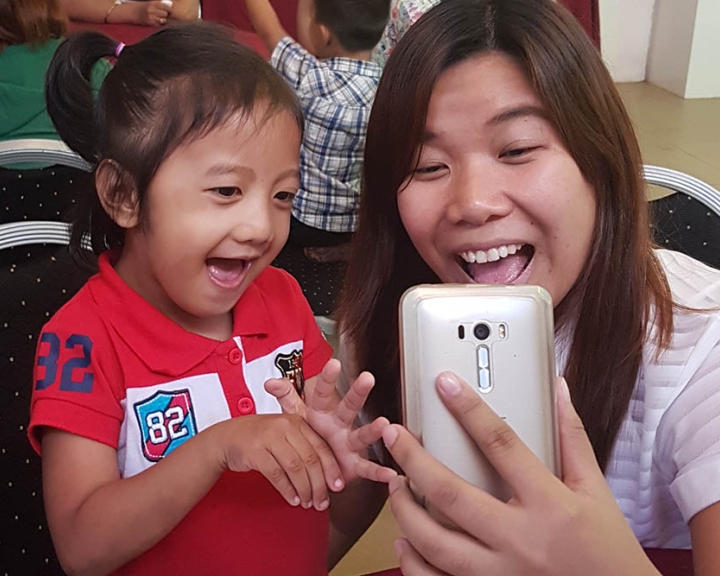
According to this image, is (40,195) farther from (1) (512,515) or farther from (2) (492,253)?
(1) (512,515)

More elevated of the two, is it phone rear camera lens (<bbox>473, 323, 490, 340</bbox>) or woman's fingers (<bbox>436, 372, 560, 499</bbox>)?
phone rear camera lens (<bbox>473, 323, 490, 340</bbox>)

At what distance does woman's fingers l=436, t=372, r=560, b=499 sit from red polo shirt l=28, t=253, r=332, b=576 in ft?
1.22

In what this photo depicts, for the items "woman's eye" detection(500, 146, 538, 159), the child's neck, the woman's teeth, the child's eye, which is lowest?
the woman's teeth

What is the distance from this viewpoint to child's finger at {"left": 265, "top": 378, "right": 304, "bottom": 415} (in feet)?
2.25

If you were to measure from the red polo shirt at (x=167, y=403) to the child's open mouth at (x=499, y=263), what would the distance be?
249 mm

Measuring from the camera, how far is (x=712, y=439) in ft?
2.34

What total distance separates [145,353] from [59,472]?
0.14m

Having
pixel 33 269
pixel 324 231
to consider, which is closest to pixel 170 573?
pixel 33 269

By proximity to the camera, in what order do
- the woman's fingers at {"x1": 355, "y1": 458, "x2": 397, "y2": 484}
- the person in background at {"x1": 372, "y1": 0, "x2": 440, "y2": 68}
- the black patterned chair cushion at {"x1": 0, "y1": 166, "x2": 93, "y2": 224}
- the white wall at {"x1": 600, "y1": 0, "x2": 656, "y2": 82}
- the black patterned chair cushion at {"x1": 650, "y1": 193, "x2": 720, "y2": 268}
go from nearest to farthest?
the woman's fingers at {"x1": 355, "y1": 458, "x2": 397, "y2": 484} → the black patterned chair cushion at {"x1": 0, "y1": 166, "x2": 93, "y2": 224} → the black patterned chair cushion at {"x1": 650, "y1": 193, "x2": 720, "y2": 268} → the person in background at {"x1": 372, "y1": 0, "x2": 440, "y2": 68} → the white wall at {"x1": 600, "y1": 0, "x2": 656, "y2": 82}

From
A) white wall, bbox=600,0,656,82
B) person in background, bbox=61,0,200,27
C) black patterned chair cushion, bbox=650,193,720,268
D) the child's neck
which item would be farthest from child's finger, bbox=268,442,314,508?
white wall, bbox=600,0,656,82

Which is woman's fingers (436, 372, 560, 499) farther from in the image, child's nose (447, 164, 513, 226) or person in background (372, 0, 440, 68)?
person in background (372, 0, 440, 68)

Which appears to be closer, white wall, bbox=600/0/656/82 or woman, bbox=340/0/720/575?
woman, bbox=340/0/720/575

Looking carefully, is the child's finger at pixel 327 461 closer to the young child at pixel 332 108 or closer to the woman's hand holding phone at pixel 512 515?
the woman's hand holding phone at pixel 512 515

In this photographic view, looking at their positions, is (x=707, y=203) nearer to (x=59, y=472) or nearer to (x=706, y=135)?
(x=59, y=472)
